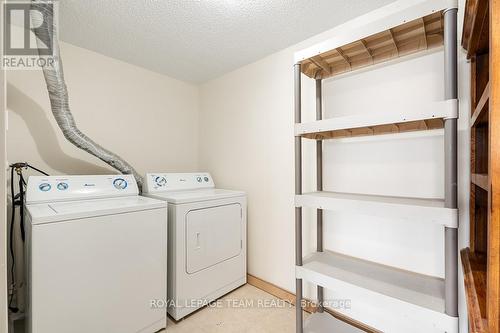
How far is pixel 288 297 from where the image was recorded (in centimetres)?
191

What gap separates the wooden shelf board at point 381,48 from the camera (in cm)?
113

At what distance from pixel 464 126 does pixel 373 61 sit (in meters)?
0.62

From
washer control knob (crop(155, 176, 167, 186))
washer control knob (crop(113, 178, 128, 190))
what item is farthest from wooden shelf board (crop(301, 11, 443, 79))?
washer control knob (crop(113, 178, 128, 190))

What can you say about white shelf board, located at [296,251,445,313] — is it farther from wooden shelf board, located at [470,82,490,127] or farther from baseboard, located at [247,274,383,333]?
wooden shelf board, located at [470,82,490,127]

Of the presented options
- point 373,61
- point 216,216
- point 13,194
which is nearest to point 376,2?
point 373,61

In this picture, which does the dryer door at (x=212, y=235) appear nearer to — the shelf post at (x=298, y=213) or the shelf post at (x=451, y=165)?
the shelf post at (x=298, y=213)

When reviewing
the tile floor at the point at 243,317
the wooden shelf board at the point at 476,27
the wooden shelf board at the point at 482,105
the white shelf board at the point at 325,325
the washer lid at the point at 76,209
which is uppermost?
the wooden shelf board at the point at 476,27

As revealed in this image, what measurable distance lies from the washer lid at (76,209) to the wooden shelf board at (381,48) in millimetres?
1372

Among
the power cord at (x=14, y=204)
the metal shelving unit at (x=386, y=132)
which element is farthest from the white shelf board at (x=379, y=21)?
the power cord at (x=14, y=204)

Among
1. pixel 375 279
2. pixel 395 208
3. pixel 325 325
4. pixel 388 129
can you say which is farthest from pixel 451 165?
pixel 325 325

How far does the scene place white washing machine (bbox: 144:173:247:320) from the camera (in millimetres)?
1666

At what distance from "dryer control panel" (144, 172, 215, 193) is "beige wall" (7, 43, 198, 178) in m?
0.40

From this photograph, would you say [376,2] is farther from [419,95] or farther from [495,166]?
[495,166]

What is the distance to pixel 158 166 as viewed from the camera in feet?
8.16
